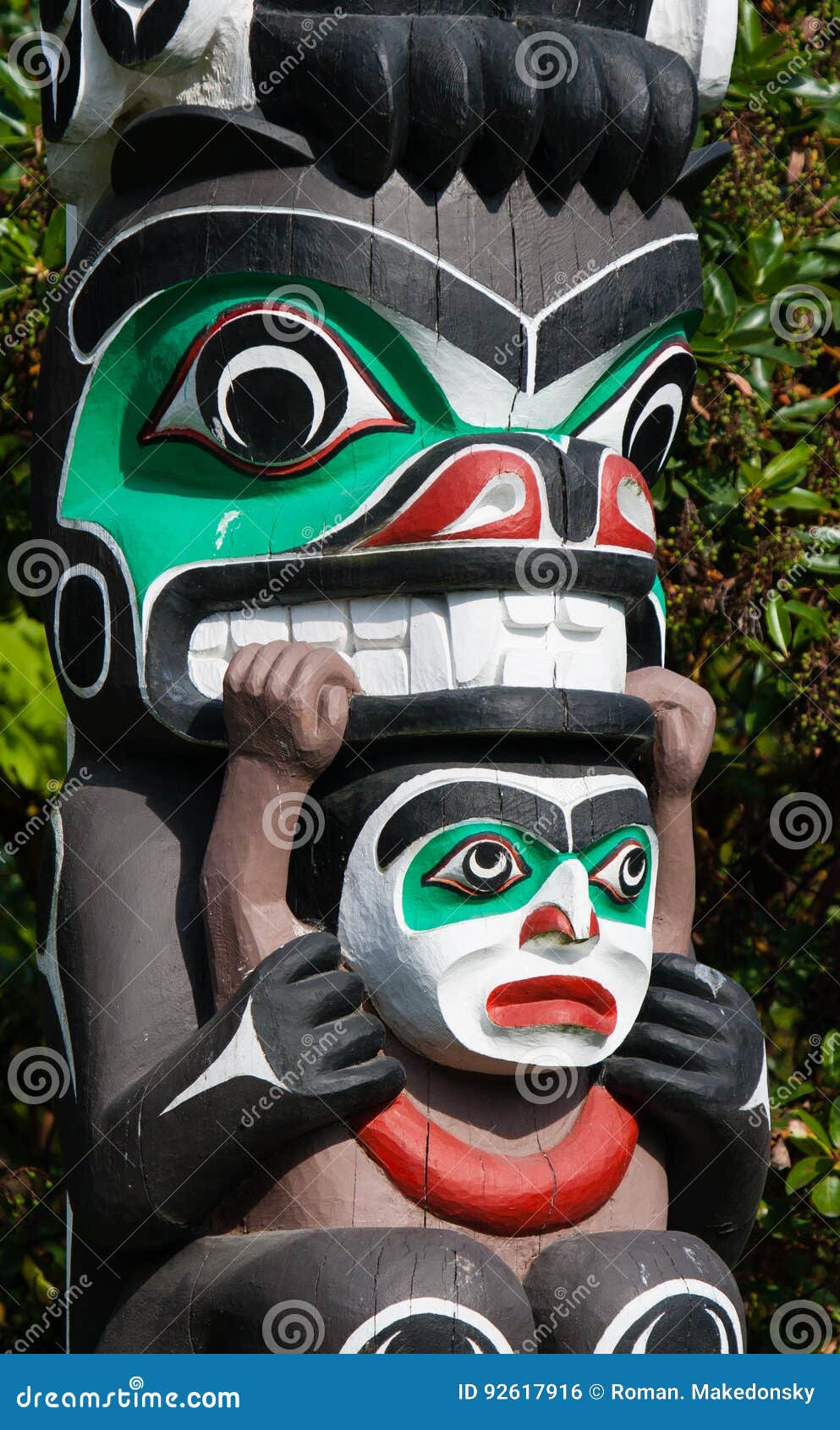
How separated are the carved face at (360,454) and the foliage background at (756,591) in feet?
5.87

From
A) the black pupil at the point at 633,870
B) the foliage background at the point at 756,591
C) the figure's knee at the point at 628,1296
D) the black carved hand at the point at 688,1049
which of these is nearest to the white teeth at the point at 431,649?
the black pupil at the point at 633,870

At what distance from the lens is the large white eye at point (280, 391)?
3834mm

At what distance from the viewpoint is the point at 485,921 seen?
3.65 metres

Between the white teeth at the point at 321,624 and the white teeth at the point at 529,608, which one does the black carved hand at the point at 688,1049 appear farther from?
the white teeth at the point at 321,624

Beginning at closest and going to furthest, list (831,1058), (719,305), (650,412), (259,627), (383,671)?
(383,671) → (259,627) → (650,412) → (719,305) → (831,1058)

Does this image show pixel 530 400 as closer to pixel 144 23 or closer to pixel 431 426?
pixel 431 426

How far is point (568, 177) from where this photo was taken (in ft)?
13.0

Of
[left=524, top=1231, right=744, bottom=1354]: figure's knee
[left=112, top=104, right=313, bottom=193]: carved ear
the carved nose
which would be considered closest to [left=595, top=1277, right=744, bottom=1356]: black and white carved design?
[left=524, top=1231, right=744, bottom=1354]: figure's knee

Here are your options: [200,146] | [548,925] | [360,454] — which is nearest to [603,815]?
[548,925]

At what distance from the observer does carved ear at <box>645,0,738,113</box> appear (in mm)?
4301

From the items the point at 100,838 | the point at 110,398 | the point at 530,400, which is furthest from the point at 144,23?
the point at 100,838

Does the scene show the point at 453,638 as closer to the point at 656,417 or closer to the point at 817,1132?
the point at 656,417

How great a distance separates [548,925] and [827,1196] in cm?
221
